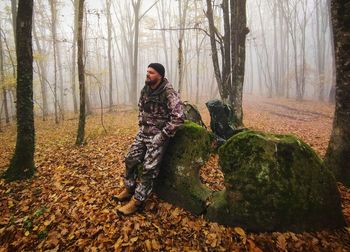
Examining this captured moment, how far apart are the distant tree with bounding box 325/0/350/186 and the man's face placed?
11.7ft

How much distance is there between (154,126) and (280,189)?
90.7 inches

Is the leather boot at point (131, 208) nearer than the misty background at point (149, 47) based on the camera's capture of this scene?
Yes

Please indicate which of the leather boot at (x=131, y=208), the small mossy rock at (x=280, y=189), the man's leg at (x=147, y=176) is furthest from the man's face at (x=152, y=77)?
the leather boot at (x=131, y=208)

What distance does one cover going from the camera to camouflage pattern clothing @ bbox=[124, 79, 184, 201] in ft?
12.8

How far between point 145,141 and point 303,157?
2.66 metres

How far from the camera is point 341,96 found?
14.5 ft

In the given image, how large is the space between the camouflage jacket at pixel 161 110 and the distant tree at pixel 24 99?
3346mm

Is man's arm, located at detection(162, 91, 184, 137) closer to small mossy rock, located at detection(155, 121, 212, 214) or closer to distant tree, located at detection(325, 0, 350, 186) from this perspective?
small mossy rock, located at detection(155, 121, 212, 214)

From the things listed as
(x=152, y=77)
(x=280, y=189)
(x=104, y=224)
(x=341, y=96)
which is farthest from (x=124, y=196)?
(x=341, y=96)

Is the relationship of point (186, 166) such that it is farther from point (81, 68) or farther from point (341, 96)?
point (81, 68)

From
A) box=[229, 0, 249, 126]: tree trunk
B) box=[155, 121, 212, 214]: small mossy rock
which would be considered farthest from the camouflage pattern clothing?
box=[229, 0, 249, 126]: tree trunk

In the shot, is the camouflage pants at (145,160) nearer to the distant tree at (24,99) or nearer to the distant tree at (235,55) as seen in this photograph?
the distant tree at (24,99)

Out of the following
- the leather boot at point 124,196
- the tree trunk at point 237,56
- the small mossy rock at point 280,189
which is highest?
the tree trunk at point 237,56

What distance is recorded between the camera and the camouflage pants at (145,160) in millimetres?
3992
